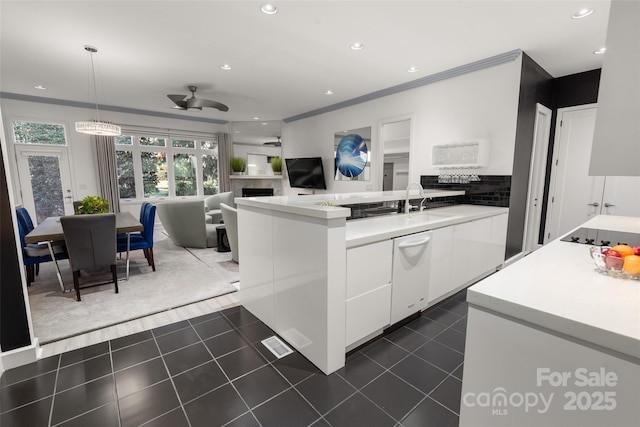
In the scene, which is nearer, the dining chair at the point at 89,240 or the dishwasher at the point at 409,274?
the dishwasher at the point at 409,274

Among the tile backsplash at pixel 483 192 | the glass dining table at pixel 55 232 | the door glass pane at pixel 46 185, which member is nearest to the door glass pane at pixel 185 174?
the door glass pane at pixel 46 185

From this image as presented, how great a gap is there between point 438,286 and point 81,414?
8.69ft

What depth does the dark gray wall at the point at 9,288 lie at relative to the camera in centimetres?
176

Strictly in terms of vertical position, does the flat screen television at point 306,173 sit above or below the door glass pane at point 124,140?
below

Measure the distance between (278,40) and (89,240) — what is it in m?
2.90

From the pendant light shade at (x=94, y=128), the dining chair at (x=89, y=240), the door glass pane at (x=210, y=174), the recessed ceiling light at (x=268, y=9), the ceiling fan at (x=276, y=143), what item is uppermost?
the recessed ceiling light at (x=268, y=9)

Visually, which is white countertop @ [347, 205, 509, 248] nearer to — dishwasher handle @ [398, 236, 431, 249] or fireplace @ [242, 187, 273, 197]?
dishwasher handle @ [398, 236, 431, 249]

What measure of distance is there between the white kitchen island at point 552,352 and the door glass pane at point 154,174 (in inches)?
302

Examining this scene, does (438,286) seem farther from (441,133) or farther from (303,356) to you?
(441,133)

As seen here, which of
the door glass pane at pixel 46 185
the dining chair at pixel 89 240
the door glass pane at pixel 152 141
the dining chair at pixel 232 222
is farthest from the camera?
the door glass pane at pixel 152 141

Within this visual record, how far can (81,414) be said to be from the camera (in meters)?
1.50

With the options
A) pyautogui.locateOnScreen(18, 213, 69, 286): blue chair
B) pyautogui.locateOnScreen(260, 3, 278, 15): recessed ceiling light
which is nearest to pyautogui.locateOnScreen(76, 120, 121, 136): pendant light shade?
pyautogui.locateOnScreen(18, 213, 69, 286): blue chair

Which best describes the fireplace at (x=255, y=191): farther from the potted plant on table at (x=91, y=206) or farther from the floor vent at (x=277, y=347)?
the floor vent at (x=277, y=347)

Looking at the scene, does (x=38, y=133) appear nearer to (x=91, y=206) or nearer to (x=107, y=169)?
(x=107, y=169)
